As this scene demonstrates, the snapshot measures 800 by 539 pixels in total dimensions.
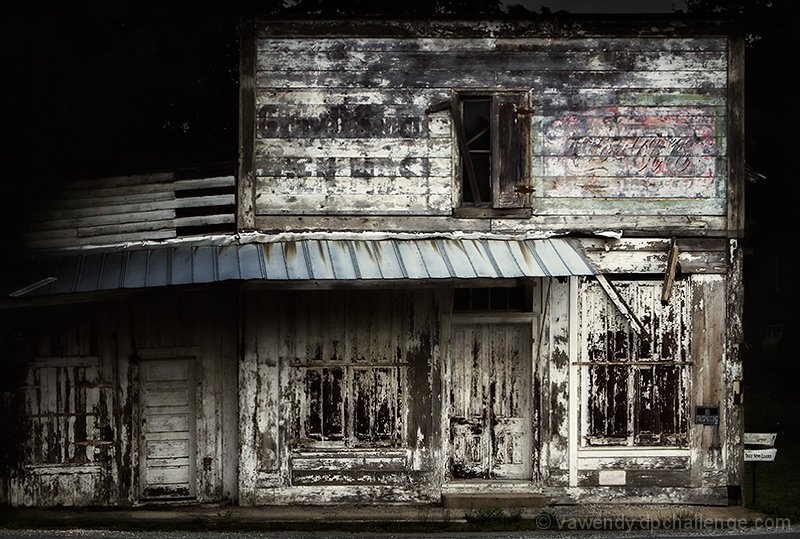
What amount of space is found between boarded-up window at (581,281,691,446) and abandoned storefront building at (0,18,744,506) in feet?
0.09

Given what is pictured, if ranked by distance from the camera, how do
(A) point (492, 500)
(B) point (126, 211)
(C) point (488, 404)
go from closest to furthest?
(A) point (492, 500)
(B) point (126, 211)
(C) point (488, 404)

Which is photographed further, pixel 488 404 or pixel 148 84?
pixel 148 84

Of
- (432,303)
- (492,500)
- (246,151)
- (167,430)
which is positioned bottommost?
(492,500)

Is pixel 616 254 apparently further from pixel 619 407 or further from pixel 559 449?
pixel 559 449

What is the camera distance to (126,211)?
9578 millimetres

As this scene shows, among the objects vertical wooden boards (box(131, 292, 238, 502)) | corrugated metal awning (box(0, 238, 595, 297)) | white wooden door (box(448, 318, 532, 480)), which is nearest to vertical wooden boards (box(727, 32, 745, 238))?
corrugated metal awning (box(0, 238, 595, 297))

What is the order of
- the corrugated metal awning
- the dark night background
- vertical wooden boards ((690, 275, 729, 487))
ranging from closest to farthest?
the corrugated metal awning → the dark night background → vertical wooden boards ((690, 275, 729, 487))

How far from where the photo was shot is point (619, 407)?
980cm

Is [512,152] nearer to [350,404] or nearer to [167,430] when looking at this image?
[350,404]

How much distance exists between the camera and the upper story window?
9742mm

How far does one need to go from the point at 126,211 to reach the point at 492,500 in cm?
579

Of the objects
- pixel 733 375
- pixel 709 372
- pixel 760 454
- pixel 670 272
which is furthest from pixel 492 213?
pixel 760 454

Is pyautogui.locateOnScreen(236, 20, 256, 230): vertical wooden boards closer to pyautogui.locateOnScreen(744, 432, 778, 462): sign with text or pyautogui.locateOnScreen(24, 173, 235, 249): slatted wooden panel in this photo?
pyautogui.locateOnScreen(24, 173, 235, 249): slatted wooden panel

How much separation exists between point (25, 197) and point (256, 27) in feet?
11.6
